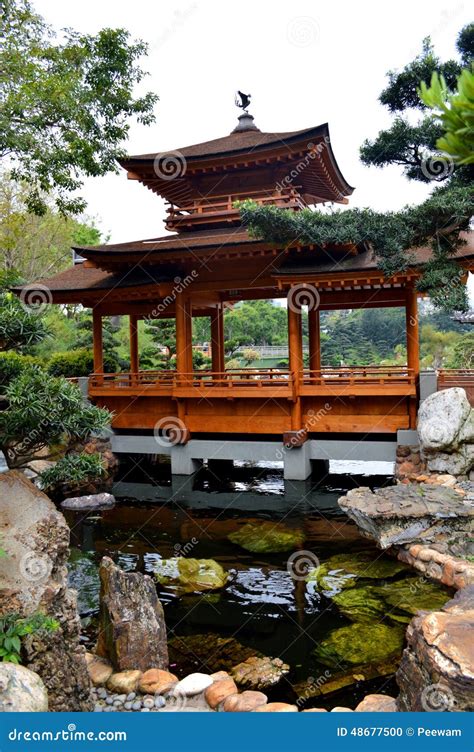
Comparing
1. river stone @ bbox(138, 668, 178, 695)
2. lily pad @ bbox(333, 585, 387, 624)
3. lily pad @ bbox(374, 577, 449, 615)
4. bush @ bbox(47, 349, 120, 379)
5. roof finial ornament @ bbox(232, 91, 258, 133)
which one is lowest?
lily pad @ bbox(333, 585, 387, 624)

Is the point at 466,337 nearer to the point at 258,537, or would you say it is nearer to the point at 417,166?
the point at 417,166

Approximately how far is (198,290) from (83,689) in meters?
11.4

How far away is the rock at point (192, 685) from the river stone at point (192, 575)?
2.65 metres

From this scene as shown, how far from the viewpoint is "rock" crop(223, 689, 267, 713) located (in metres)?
5.01

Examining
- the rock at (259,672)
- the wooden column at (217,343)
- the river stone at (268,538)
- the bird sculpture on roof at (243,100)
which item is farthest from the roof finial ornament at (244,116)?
the rock at (259,672)

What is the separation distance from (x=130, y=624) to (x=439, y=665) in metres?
3.25

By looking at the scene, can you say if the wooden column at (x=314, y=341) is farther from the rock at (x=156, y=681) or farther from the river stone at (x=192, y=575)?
the rock at (x=156, y=681)

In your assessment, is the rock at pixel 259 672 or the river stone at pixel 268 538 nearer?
the rock at pixel 259 672

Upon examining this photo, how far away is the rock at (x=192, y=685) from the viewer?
17.4 feet

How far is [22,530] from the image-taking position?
5293mm

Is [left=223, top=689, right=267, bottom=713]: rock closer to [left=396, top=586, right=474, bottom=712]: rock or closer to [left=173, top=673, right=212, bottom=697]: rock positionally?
[left=173, top=673, right=212, bottom=697]: rock

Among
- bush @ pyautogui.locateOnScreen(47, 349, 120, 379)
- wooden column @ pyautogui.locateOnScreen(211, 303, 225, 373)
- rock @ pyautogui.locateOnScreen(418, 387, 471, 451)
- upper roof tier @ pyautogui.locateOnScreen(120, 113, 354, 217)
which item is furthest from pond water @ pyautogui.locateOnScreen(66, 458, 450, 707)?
upper roof tier @ pyautogui.locateOnScreen(120, 113, 354, 217)

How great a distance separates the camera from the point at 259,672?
587cm

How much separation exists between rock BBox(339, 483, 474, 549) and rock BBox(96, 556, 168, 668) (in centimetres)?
419
